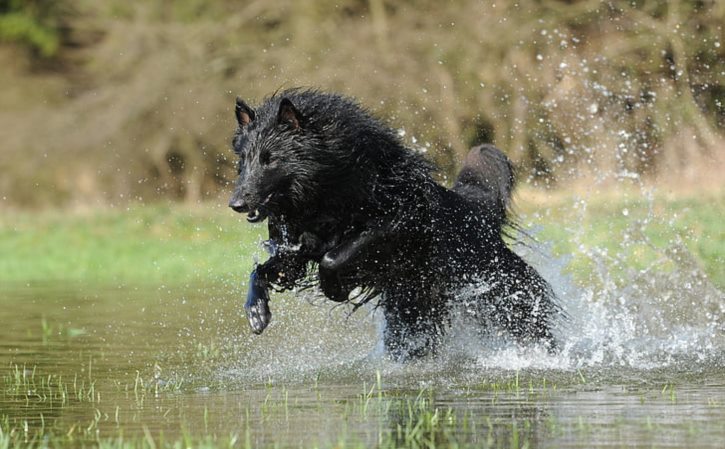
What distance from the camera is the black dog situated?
6.93 meters

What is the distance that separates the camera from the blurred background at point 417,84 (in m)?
20.6

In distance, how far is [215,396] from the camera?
636cm

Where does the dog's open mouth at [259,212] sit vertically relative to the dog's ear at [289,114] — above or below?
below

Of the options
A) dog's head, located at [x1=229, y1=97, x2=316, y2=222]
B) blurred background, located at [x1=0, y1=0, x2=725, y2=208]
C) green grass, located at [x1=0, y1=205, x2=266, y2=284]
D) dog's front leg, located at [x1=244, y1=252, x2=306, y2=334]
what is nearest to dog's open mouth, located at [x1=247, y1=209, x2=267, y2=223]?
dog's head, located at [x1=229, y1=97, x2=316, y2=222]

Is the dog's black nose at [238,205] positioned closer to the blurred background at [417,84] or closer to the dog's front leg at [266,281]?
the dog's front leg at [266,281]

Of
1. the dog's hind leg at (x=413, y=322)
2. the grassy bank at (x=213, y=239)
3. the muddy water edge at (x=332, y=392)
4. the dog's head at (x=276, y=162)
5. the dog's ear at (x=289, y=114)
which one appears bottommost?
the muddy water edge at (x=332, y=392)

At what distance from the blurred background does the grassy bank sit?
915mm

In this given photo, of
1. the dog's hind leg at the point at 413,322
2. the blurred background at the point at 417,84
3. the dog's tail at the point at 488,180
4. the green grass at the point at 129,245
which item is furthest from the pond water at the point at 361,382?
the blurred background at the point at 417,84

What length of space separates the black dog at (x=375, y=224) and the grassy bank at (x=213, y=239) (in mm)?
4663

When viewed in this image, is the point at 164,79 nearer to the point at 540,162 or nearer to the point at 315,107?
the point at 540,162

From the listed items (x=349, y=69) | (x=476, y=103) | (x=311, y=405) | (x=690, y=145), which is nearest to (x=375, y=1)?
(x=349, y=69)

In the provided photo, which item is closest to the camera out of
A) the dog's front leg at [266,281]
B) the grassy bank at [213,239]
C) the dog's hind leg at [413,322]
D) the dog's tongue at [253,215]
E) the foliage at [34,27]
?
the dog's tongue at [253,215]

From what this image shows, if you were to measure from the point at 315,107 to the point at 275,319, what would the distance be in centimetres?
456

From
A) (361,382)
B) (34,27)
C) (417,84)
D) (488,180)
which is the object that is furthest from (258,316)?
(34,27)
